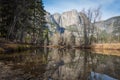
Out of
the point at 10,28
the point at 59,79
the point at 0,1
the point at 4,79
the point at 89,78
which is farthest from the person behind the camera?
the point at 10,28

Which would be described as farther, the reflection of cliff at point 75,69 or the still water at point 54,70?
the reflection of cliff at point 75,69

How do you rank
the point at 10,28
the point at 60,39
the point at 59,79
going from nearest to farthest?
the point at 59,79 → the point at 10,28 → the point at 60,39

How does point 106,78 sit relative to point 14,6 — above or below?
below

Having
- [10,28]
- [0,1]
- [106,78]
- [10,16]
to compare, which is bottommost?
[106,78]

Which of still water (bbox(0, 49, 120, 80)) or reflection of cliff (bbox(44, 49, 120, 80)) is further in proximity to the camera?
reflection of cliff (bbox(44, 49, 120, 80))

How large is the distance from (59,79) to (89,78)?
1.70 m

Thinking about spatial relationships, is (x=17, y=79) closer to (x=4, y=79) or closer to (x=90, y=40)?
(x=4, y=79)

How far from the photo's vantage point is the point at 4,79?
308 inches

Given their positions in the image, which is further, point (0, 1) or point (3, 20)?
point (3, 20)

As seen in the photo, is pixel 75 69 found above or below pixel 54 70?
below

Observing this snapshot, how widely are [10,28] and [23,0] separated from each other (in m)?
6.11

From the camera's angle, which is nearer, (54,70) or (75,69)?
(54,70)

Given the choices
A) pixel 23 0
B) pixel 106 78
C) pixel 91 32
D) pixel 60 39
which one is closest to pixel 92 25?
pixel 91 32


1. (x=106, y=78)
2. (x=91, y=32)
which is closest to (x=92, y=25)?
(x=91, y=32)
